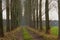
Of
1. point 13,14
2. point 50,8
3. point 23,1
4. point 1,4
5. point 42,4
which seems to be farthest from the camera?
point 23,1

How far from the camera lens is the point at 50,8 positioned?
88.2ft

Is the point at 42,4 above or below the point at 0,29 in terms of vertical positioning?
above

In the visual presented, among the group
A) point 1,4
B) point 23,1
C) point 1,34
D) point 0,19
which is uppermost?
point 23,1

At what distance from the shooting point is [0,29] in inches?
744

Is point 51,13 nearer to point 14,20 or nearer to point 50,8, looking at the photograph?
point 50,8

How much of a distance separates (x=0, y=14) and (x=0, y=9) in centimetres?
139

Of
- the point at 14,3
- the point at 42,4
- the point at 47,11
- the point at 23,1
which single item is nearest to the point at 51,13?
the point at 47,11

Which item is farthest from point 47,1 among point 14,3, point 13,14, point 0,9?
point 0,9

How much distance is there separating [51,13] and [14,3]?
27.2 feet

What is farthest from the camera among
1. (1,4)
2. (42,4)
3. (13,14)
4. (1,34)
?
(42,4)

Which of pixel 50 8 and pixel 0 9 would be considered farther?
pixel 50 8

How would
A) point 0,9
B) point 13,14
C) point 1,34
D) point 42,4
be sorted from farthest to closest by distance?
point 42,4 → point 13,14 → point 1,34 → point 0,9

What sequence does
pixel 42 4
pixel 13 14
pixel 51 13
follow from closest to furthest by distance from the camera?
pixel 51 13 < pixel 13 14 < pixel 42 4

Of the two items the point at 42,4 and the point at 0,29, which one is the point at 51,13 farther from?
the point at 0,29
